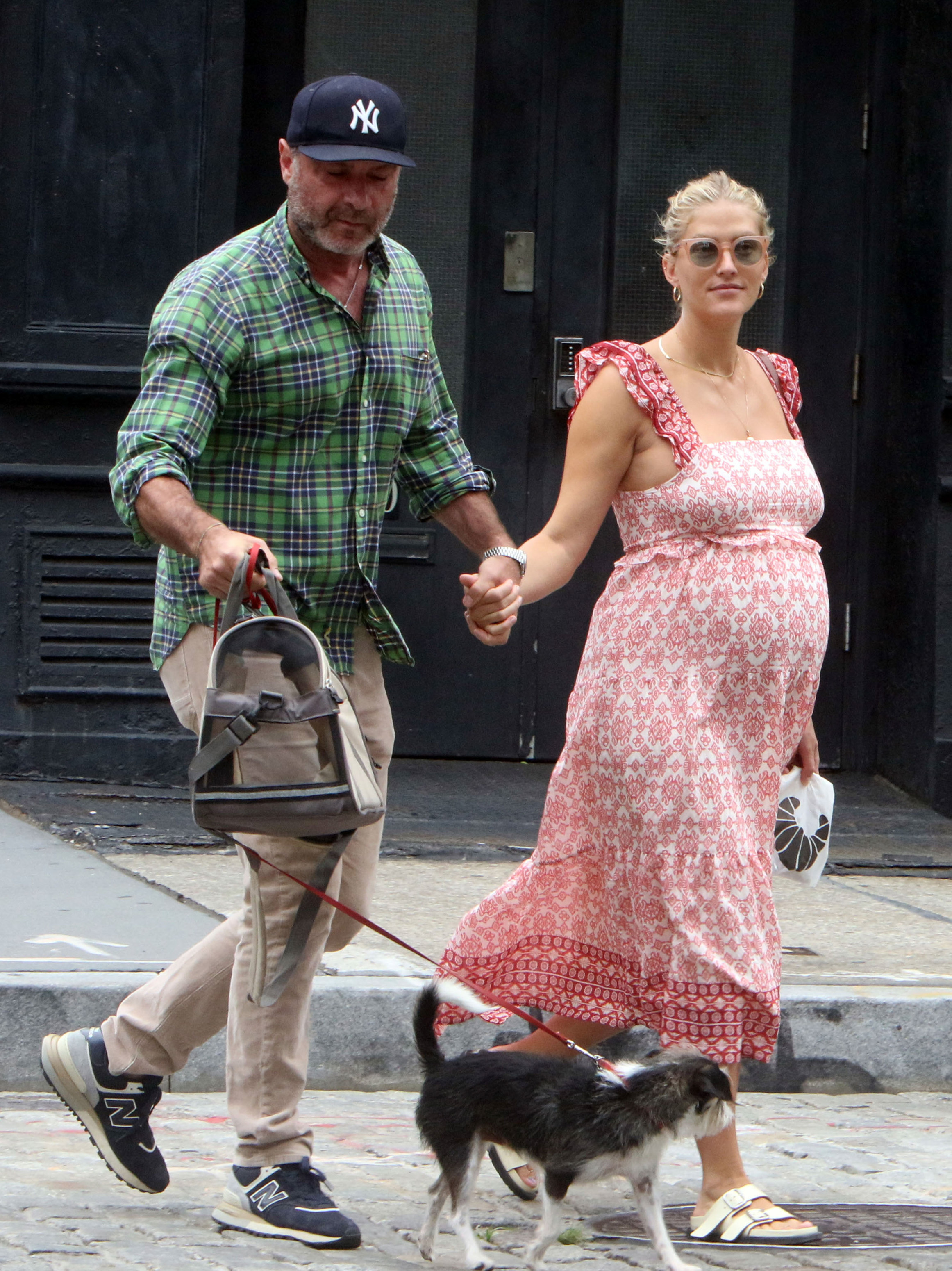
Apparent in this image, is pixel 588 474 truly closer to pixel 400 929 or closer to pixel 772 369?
pixel 772 369

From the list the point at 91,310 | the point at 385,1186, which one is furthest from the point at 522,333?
the point at 385,1186

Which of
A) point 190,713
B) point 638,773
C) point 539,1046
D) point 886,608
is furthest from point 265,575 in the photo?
point 886,608

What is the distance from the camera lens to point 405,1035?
4918 mm

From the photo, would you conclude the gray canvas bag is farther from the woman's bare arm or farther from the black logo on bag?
the black logo on bag

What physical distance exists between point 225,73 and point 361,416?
4020 millimetres

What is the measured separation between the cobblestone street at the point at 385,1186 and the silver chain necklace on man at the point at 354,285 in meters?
1.75

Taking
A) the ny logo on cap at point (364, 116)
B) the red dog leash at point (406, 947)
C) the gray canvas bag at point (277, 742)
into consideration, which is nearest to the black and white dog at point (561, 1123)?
the red dog leash at point (406, 947)

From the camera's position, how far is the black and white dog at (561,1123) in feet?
11.2

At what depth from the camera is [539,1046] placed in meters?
4.07

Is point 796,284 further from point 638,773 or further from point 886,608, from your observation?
point 638,773

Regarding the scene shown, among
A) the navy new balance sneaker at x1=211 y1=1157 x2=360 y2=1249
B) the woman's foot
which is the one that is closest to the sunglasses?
the woman's foot

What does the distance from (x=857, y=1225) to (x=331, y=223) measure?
217 cm

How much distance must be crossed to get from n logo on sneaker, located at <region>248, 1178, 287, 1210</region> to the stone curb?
44.3 inches

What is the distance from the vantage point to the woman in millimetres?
3865
